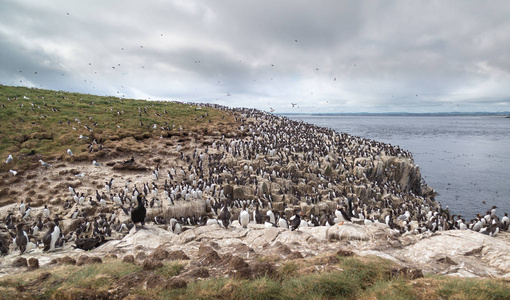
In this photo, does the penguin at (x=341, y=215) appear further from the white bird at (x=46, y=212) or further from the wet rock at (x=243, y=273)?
the white bird at (x=46, y=212)

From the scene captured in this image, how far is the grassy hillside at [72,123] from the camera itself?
27.7 metres

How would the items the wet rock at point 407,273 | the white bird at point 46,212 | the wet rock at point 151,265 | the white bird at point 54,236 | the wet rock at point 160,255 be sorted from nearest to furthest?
the wet rock at point 407,273 < the wet rock at point 151,265 < the wet rock at point 160,255 < the white bird at point 54,236 < the white bird at point 46,212

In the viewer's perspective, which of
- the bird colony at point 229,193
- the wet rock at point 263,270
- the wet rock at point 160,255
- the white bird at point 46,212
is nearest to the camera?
the wet rock at point 263,270

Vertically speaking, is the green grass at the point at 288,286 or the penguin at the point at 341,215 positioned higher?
the green grass at the point at 288,286

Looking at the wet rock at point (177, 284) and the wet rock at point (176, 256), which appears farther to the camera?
the wet rock at point (176, 256)

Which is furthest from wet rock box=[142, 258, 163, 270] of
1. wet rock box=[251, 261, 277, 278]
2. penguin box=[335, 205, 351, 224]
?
penguin box=[335, 205, 351, 224]

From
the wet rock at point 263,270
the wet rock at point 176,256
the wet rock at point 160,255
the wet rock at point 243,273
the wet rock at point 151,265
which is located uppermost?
the wet rock at point 243,273

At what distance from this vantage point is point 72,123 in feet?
115

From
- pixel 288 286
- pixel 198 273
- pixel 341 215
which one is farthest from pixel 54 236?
pixel 341 215

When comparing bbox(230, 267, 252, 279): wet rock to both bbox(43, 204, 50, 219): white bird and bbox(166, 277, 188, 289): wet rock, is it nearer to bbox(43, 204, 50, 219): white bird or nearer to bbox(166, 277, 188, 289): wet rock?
bbox(166, 277, 188, 289): wet rock

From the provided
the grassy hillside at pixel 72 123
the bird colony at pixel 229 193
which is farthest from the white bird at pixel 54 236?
the grassy hillside at pixel 72 123

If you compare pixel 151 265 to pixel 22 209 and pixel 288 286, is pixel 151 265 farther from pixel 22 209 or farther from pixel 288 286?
pixel 22 209

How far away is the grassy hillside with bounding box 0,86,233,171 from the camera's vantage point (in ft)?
90.7

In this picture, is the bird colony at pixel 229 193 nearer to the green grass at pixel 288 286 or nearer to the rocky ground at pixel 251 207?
the rocky ground at pixel 251 207
